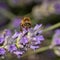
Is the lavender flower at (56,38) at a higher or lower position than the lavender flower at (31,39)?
higher

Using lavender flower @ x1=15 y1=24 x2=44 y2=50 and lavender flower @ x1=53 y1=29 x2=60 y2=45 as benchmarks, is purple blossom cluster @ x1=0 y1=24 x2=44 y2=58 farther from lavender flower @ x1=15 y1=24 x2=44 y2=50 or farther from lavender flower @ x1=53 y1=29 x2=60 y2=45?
lavender flower @ x1=53 y1=29 x2=60 y2=45

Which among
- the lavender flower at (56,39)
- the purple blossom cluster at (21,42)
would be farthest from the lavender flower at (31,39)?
the lavender flower at (56,39)

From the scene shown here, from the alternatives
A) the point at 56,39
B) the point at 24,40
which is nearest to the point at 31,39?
the point at 24,40

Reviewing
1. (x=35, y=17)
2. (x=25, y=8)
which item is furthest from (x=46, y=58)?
(x=25, y=8)

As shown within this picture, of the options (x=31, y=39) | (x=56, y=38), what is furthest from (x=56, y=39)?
(x=31, y=39)

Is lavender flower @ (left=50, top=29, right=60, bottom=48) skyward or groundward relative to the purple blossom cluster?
skyward

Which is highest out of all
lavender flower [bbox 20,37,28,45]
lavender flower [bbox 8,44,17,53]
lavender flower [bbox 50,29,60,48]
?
lavender flower [bbox 50,29,60,48]

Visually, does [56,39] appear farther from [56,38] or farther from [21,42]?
[21,42]

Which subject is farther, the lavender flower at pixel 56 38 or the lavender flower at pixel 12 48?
the lavender flower at pixel 56 38

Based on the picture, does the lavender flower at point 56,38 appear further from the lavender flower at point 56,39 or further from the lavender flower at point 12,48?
the lavender flower at point 12,48

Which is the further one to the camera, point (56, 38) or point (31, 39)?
point (56, 38)

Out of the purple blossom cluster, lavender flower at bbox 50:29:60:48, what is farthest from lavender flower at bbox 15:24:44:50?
lavender flower at bbox 50:29:60:48
